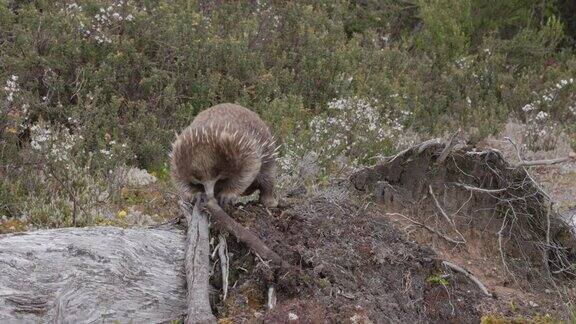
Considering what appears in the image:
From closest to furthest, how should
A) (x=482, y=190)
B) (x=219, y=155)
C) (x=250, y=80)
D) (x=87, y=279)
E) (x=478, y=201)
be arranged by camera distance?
1. (x=87, y=279)
2. (x=219, y=155)
3. (x=482, y=190)
4. (x=478, y=201)
5. (x=250, y=80)

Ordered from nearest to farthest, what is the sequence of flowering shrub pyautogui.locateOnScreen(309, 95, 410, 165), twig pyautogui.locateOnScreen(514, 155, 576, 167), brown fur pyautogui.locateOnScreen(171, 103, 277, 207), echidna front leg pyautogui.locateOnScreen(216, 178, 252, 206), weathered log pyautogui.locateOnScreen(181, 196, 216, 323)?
weathered log pyautogui.locateOnScreen(181, 196, 216, 323), brown fur pyautogui.locateOnScreen(171, 103, 277, 207), echidna front leg pyautogui.locateOnScreen(216, 178, 252, 206), twig pyautogui.locateOnScreen(514, 155, 576, 167), flowering shrub pyautogui.locateOnScreen(309, 95, 410, 165)

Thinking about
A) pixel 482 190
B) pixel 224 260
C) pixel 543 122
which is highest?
pixel 224 260

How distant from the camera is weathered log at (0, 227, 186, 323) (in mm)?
3770

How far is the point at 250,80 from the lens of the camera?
10.6m

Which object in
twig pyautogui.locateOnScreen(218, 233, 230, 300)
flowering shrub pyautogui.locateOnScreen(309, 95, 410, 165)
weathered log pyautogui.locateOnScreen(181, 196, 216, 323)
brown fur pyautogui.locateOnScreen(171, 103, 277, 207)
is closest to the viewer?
weathered log pyautogui.locateOnScreen(181, 196, 216, 323)

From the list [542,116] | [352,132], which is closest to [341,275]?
[352,132]

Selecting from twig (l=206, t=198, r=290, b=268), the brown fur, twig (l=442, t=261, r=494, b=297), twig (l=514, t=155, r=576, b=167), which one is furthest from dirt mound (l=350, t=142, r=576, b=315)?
twig (l=206, t=198, r=290, b=268)

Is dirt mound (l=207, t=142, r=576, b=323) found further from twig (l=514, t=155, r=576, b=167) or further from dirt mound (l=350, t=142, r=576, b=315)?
twig (l=514, t=155, r=576, b=167)

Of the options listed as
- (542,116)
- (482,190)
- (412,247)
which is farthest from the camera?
(542,116)

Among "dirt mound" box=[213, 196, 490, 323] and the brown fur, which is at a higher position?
the brown fur

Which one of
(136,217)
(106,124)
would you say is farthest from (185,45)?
(136,217)

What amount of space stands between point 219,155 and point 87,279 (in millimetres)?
1357

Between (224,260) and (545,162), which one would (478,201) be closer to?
(545,162)

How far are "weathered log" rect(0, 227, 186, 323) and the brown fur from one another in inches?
27.4
